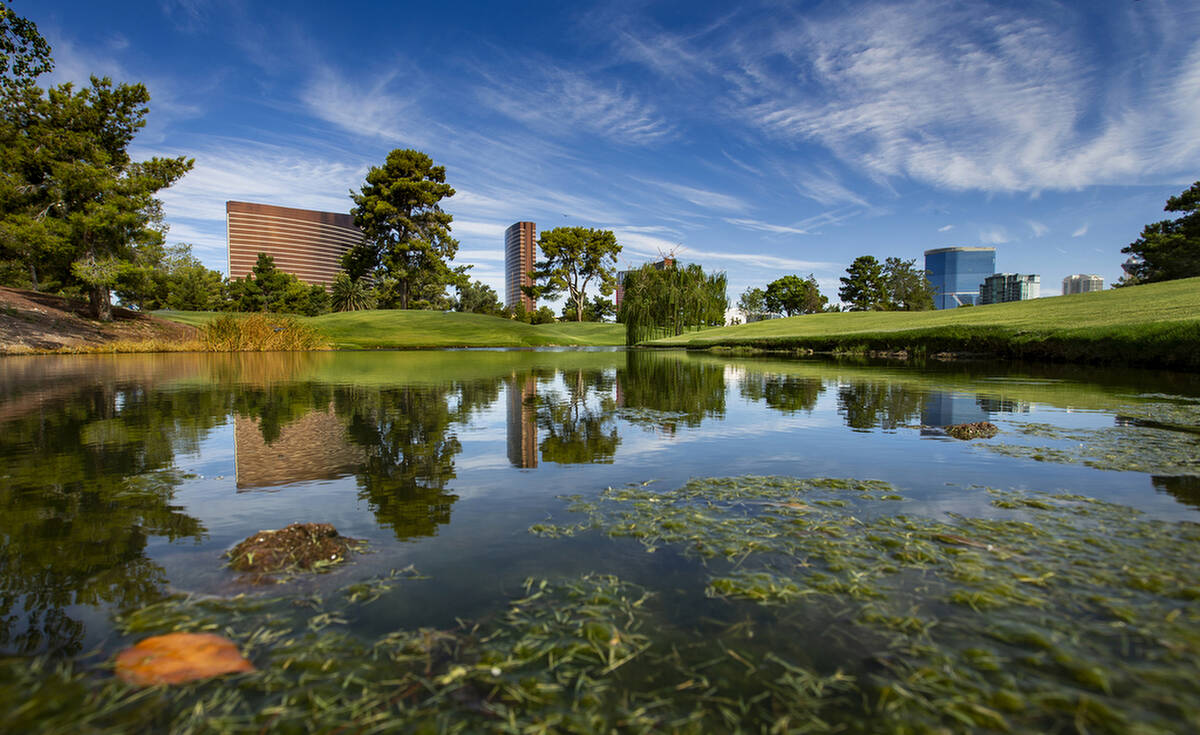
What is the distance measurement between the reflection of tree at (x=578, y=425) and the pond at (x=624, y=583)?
0.17 meters

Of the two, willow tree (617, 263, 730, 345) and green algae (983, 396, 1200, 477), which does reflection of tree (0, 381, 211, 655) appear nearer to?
green algae (983, 396, 1200, 477)

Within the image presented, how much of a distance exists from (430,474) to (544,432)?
230cm

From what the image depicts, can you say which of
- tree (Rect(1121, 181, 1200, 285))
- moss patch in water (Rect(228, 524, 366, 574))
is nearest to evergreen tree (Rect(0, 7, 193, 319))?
moss patch in water (Rect(228, 524, 366, 574))

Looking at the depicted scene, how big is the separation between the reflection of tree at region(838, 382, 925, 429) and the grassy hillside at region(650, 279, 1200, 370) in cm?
900

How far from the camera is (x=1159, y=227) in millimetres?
57969

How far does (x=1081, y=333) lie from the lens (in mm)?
16922

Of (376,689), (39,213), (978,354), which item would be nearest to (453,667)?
(376,689)

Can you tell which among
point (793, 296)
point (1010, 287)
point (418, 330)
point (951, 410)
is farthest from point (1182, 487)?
point (1010, 287)

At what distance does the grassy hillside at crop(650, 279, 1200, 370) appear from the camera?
14266 mm

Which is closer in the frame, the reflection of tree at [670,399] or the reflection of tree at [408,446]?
the reflection of tree at [408,446]

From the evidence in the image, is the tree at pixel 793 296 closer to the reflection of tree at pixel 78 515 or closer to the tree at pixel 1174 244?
the tree at pixel 1174 244

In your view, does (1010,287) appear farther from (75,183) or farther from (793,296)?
(75,183)

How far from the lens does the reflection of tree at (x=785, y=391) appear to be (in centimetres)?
912

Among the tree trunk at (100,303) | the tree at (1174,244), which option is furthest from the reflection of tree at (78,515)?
the tree at (1174,244)
